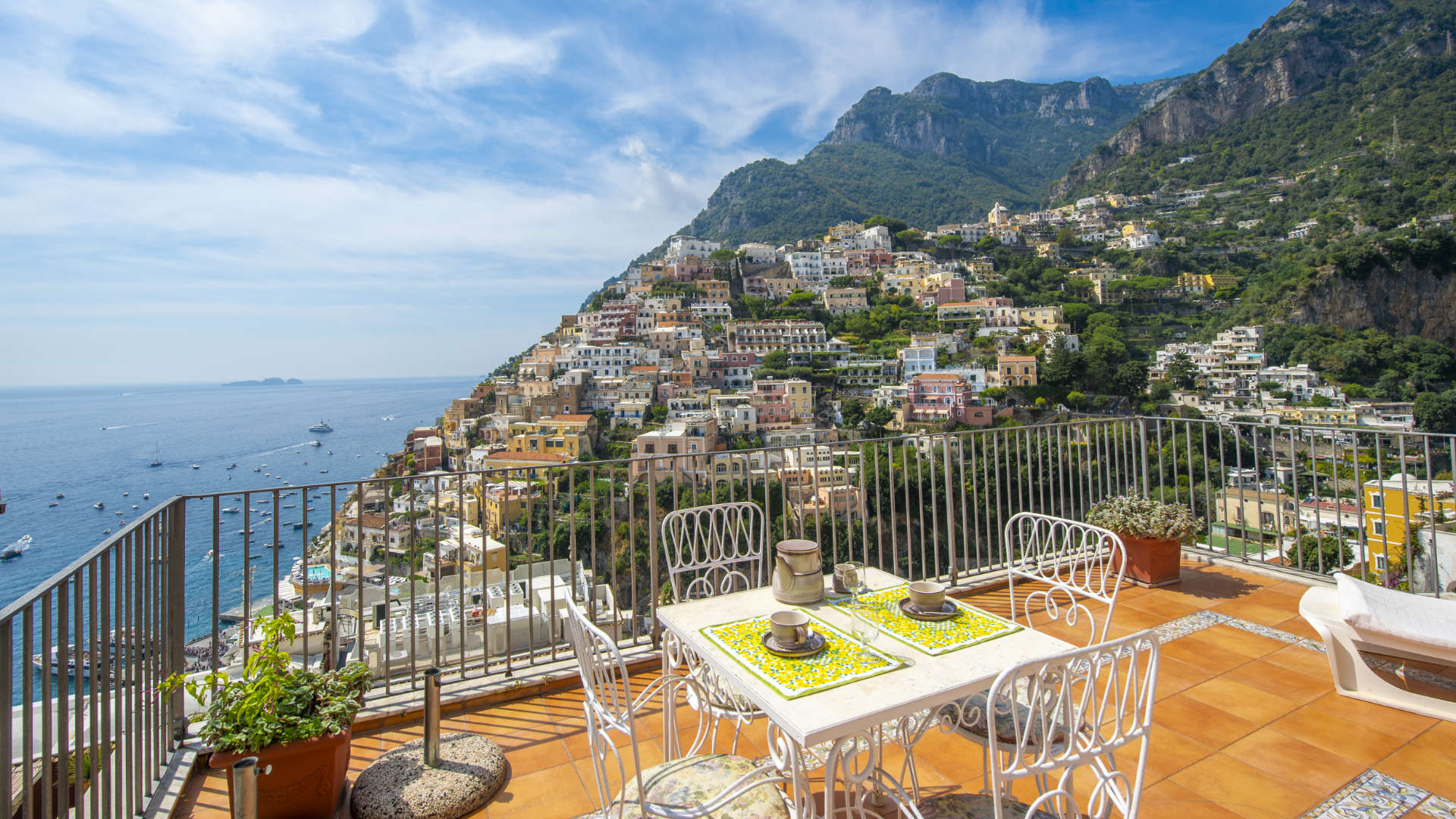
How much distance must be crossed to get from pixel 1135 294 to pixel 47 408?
7615 inches

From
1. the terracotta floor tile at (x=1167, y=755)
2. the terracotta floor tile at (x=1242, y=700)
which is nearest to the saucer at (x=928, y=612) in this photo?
the terracotta floor tile at (x=1167, y=755)

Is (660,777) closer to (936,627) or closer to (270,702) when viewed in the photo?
(936,627)

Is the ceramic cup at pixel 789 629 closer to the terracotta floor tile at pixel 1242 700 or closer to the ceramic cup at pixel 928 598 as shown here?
the ceramic cup at pixel 928 598

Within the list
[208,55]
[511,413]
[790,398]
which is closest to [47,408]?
[511,413]

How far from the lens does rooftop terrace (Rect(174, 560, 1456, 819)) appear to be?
197 cm

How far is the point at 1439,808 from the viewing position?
188 centimetres

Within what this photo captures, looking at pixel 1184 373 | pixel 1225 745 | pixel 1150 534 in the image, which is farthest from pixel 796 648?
pixel 1184 373

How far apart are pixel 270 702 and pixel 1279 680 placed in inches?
148

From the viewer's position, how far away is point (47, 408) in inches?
5187

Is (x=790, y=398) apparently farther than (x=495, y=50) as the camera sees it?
Yes

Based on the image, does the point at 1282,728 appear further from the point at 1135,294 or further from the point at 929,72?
the point at 929,72

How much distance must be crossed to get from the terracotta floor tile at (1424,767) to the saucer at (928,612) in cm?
160

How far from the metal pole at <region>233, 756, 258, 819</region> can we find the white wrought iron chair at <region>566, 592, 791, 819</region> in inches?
32.3

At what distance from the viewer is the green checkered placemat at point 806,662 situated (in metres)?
1.44
